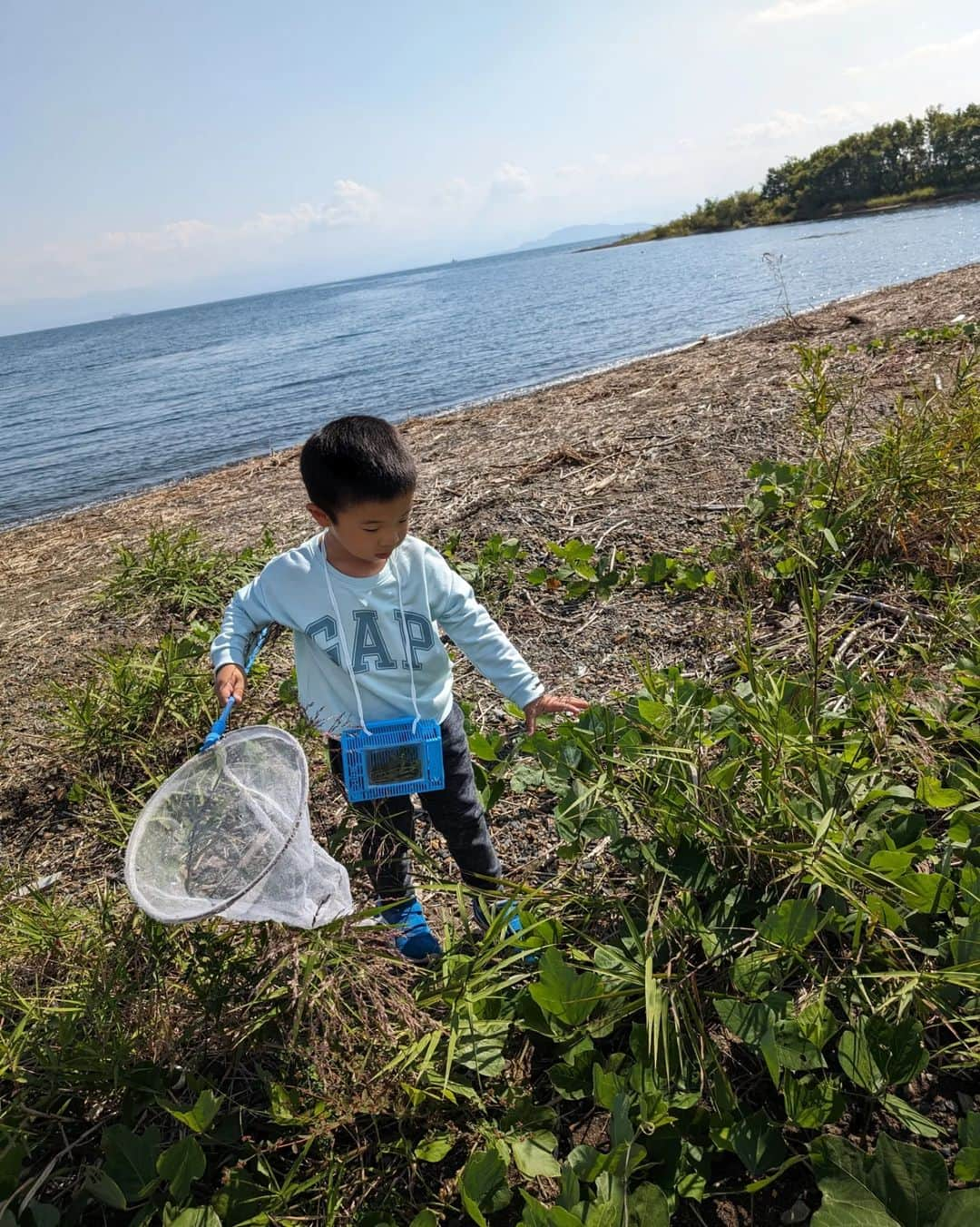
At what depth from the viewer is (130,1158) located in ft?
4.87

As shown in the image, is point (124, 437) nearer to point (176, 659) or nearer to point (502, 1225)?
point (176, 659)

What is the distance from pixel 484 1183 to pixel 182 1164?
1.87 feet

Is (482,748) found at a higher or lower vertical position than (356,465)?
lower

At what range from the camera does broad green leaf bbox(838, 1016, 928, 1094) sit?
55.2 inches

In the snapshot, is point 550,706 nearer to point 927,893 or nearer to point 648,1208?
point 927,893

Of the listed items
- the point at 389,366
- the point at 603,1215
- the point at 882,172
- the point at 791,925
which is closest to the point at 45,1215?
the point at 603,1215

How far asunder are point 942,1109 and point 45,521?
12.0 m

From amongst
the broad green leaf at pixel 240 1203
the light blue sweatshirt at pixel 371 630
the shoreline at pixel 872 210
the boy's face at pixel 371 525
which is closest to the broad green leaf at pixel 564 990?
the broad green leaf at pixel 240 1203

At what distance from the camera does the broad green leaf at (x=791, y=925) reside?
156 centimetres

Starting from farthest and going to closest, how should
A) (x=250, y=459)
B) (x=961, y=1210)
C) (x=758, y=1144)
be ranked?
(x=250, y=459) < (x=758, y=1144) < (x=961, y=1210)

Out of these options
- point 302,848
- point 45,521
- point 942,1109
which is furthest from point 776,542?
point 45,521

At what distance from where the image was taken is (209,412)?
62.5ft

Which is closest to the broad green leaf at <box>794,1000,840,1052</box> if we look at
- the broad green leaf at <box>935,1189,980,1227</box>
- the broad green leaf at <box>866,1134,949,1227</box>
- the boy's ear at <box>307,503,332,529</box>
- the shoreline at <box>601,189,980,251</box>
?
the broad green leaf at <box>866,1134,949,1227</box>

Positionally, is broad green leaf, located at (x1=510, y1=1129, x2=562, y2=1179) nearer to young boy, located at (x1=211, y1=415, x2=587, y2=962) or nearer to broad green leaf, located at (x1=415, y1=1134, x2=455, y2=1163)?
broad green leaf, located at (x1=415, y1=1134, x2=455, y2=1163)
